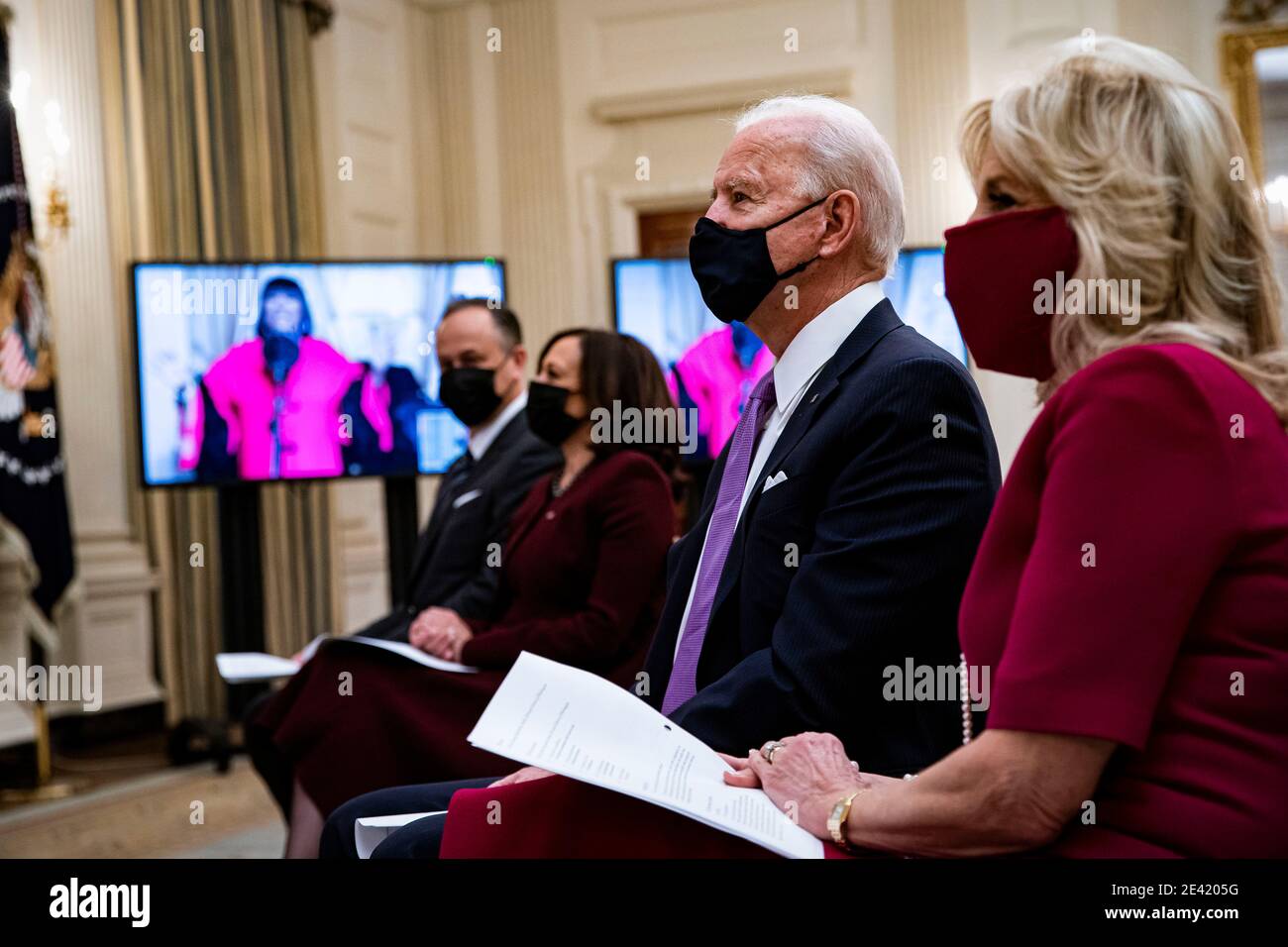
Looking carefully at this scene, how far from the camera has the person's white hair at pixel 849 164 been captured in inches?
69.1

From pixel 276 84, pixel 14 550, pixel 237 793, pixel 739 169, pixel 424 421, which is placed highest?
pixel 276 84

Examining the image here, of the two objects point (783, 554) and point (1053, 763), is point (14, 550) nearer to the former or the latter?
point (783, 554)

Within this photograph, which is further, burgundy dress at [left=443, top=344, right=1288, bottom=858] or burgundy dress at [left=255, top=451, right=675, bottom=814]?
burgundy dress at [left=255, top=451, right=675, bottom=814]

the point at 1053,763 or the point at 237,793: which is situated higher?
the point at 1053,763

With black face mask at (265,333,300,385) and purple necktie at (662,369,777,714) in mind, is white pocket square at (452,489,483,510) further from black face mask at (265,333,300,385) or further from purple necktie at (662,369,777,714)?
black face mask at (265,333,300,385)

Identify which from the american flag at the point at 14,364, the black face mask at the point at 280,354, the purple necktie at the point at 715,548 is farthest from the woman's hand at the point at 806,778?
the american flag at the point at 14,364

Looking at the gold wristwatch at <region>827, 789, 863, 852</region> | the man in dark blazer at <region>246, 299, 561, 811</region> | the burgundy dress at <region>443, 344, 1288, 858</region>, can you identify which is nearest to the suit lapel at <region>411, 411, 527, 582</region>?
the man in dark blazer at <region>246, 299, 561, 811</region>

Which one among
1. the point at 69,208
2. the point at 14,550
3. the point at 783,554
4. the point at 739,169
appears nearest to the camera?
the point at 783,554

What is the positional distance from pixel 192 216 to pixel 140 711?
7.05 ft

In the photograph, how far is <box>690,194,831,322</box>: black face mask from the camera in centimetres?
177

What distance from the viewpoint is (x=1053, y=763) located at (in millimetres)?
960

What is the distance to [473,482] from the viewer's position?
3246 mm

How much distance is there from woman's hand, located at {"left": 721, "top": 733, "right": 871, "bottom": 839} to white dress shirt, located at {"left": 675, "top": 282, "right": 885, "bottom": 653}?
0.48m

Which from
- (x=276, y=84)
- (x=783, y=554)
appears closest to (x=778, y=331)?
(x=783, y=554)
